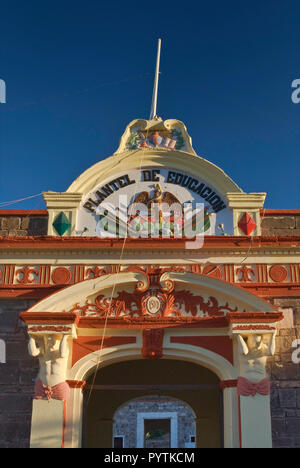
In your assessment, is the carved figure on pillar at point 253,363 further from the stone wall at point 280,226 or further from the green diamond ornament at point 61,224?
the green diamond ornament at point 61,224

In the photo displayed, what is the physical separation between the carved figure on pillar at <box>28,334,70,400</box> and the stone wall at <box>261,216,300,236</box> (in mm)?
4048

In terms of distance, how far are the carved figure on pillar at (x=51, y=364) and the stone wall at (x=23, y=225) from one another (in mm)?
2237

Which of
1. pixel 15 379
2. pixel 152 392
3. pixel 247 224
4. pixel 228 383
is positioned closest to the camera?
pixel 228 383

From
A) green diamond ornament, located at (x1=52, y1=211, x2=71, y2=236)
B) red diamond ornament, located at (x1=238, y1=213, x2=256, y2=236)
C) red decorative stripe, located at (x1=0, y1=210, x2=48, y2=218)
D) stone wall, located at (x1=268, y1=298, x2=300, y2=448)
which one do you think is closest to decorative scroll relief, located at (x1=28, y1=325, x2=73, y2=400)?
green diamond ornament, located at (x1=52, y1=211, x2=71, y2=236)

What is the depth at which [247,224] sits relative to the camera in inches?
412

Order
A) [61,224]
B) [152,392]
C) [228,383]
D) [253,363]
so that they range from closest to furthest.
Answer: [253,363] < [228,383] < [61,224] < [152,392]

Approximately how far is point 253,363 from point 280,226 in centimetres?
275

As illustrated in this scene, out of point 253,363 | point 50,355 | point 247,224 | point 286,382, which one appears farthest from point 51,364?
point 247,224

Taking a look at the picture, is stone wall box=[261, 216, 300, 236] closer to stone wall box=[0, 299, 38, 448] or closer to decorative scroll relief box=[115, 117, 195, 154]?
decorative scroll relief box=[115, 117, 195, 154]

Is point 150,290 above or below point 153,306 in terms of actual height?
above

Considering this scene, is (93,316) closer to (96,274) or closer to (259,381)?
(96,274)

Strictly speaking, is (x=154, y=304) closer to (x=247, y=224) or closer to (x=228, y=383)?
(x=228, y=383)

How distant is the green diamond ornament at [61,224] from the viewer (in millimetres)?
10523
